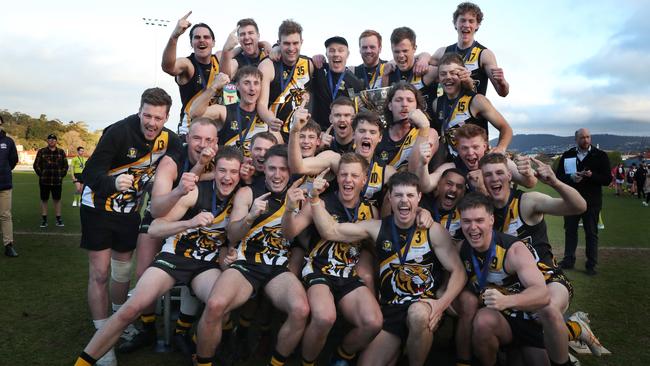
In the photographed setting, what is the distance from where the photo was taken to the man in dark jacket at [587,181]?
8.00 metres

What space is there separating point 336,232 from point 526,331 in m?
1.78

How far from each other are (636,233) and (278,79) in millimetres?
11248

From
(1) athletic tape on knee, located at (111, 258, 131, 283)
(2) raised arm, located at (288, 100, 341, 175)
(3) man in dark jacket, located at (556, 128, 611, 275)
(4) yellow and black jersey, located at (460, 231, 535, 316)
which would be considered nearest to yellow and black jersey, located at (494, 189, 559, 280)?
(4) yellow and black jersey, located at (460, 231, 535, 316)

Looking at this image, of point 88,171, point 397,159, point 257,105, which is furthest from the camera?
point 257,105

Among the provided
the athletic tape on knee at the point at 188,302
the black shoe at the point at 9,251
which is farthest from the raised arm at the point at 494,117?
the black shoe at the point at 9,251

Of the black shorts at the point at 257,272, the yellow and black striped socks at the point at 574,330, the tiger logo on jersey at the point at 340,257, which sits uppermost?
the tiger logo on jersey at the point at 340,257

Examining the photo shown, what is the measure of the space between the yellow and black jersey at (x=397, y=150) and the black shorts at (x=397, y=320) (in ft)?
5.13

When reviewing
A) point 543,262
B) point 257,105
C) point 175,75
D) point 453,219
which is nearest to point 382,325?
point 453,219

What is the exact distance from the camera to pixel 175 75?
612cm

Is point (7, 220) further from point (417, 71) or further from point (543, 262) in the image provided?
point (543, 262)

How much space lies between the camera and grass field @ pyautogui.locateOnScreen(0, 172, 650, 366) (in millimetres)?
4445

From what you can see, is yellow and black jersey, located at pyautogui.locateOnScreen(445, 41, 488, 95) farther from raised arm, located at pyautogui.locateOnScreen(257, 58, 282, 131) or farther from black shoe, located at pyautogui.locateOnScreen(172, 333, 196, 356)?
black shoe, located at pyautogui.locateOnScreen(172, 333, 196, 356)

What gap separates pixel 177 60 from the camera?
5.98 metres

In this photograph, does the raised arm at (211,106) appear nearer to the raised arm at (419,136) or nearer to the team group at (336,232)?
the team group at (336,232)
